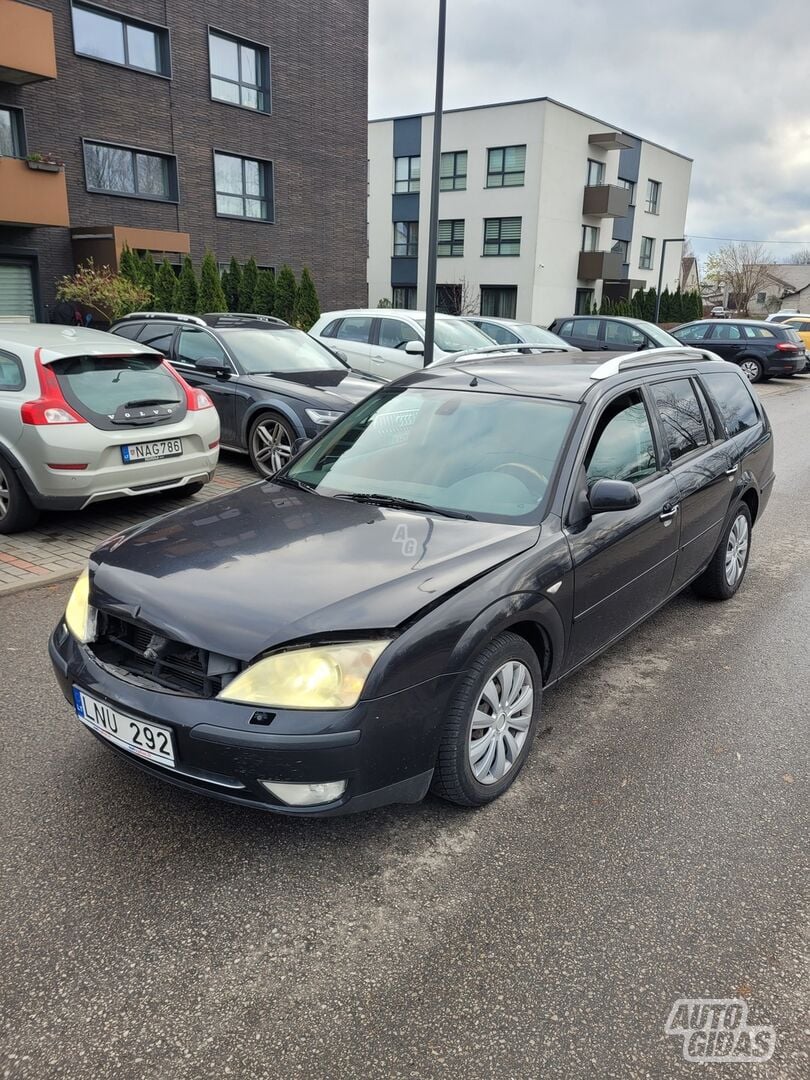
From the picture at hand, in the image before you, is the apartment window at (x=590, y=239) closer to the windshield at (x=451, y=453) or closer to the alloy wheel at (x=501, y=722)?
the windshield at (x=451, y=453)

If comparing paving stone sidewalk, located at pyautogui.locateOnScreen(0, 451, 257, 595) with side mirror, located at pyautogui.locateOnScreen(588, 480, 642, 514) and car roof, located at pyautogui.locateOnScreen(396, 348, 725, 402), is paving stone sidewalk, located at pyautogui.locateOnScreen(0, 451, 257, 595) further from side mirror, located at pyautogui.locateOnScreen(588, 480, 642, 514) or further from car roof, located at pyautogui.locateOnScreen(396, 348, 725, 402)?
side mirror, located at pyautogui.locateOnScreen(588, 480, 642, 514)

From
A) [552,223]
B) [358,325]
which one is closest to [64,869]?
[358,325]

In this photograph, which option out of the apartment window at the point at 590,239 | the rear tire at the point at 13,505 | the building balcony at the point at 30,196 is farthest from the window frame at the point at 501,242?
the rear tire at the point at 13,505

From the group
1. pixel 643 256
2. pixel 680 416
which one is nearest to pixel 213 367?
pixel 680 416

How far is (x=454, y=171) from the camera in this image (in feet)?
130

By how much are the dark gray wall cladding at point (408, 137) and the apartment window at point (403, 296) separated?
6.24 m

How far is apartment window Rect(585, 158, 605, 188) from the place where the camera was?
129 feet

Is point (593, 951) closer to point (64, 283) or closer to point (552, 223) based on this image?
point (64, 283)

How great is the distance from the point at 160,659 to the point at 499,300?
127ft

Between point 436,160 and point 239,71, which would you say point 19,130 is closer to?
point 239,71

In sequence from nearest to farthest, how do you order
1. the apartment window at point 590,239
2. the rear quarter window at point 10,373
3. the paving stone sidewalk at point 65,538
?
1. the paving stone sidewalk at point 65,538
2. the rear quarter window at point 10,373
3. the apartment window at point 590,239

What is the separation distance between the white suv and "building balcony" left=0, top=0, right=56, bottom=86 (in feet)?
29.7

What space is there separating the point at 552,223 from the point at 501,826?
126 ft

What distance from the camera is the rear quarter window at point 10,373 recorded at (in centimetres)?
619
